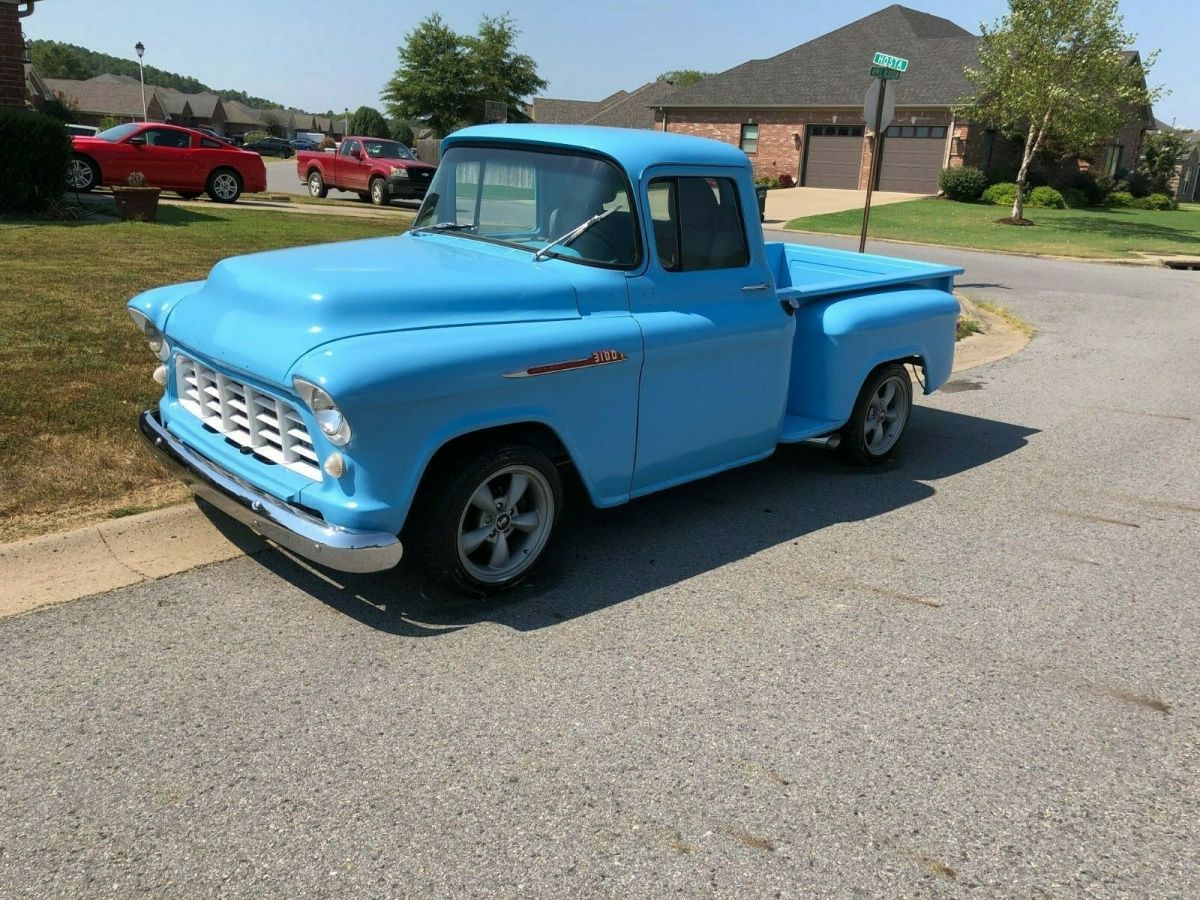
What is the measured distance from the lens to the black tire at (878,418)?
6078mm

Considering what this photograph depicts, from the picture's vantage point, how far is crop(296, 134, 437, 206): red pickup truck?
963 inches

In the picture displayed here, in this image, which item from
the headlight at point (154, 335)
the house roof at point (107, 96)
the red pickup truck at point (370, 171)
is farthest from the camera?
the house roof at point (107, 96)

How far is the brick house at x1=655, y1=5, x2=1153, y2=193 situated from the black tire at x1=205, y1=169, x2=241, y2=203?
23.8 meters

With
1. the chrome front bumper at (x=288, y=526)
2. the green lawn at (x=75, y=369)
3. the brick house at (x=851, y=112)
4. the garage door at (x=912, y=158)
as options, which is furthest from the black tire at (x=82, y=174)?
the garage door at (x=912, y=158)

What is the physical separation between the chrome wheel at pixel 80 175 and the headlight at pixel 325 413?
1756cm

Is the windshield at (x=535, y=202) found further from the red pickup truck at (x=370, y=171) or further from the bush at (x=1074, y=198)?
the bush at (x=1074, y=198)

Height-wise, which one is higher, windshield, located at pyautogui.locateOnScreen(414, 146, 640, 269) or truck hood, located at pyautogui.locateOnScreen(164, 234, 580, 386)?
windshield, located at pyautogui.locateOnScreen(414, 146, 640, 269)

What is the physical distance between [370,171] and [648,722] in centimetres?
2396

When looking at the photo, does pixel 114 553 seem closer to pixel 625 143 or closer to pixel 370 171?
pixel 625 143

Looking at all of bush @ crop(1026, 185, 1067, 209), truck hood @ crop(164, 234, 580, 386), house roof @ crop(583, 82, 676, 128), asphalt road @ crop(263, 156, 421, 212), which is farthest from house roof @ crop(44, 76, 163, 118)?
truck hood @ crop(164, 234, 580, 386)

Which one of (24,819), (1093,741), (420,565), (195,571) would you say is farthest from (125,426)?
(1093,741)

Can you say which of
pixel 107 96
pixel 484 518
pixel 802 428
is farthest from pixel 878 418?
pixel 107 96

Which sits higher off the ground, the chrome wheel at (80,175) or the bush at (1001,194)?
the bush at (1001,194)

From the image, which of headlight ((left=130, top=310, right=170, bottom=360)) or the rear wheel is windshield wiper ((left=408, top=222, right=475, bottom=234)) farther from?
the rear wheel
